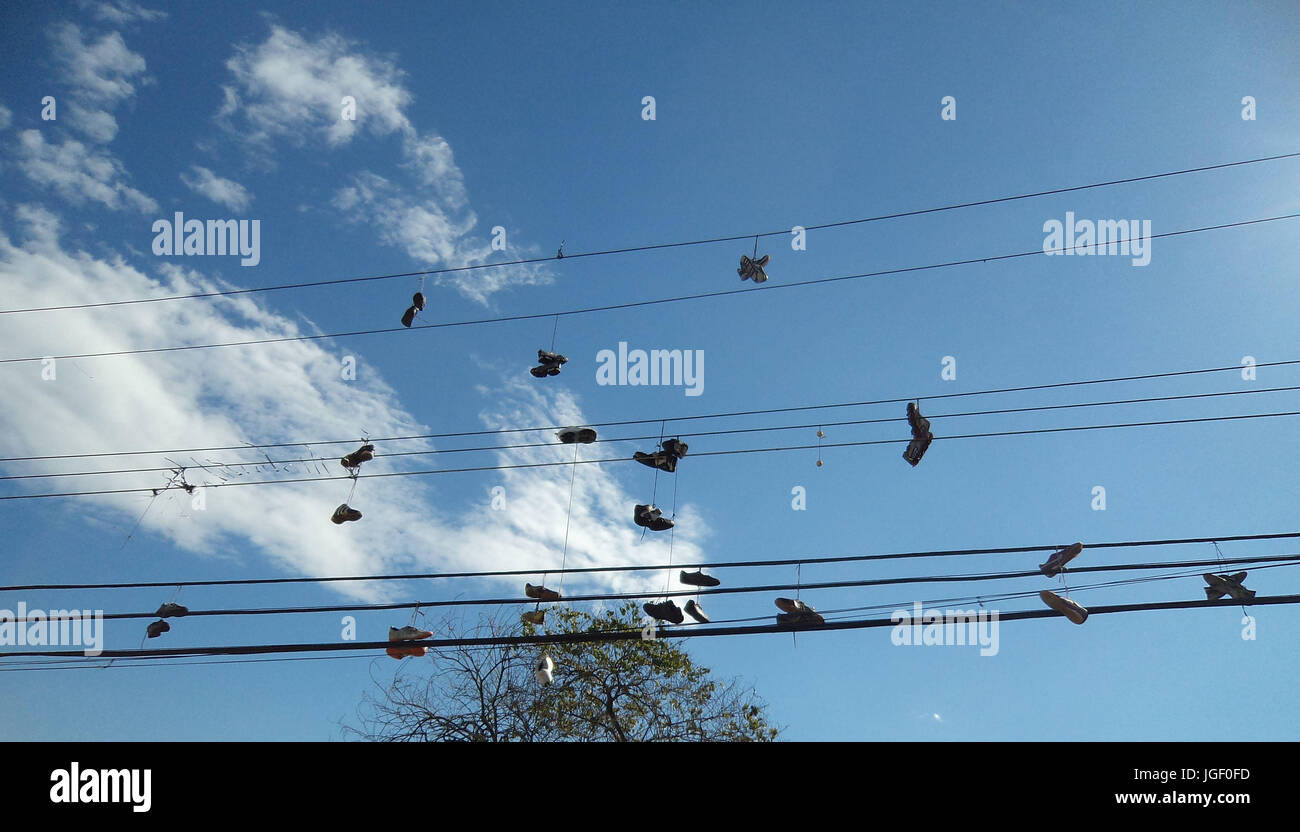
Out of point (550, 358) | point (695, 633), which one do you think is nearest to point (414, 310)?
point (550, 358)

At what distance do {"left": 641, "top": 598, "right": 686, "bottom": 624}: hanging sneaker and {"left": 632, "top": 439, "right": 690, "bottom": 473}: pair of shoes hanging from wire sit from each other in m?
Result: 1.34

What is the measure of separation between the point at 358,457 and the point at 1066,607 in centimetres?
640

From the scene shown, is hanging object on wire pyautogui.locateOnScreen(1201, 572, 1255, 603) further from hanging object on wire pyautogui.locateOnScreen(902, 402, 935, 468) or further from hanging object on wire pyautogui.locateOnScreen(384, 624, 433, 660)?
hanging object on wire pyautogui.locateOnScreen(384, 624, 433, 660)

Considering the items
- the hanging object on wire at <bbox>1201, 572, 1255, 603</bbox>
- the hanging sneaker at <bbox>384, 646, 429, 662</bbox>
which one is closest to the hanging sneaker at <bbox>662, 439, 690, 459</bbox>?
the hanging sneaker at <bbox>384, 646, 429, 662</bbox>

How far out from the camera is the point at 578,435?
25.3 ft

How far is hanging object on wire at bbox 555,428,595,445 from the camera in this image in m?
7.68

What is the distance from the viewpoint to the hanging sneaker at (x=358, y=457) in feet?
25.7

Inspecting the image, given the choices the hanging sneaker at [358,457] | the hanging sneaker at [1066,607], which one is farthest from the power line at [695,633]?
the hanging sneaker at [358,457]
